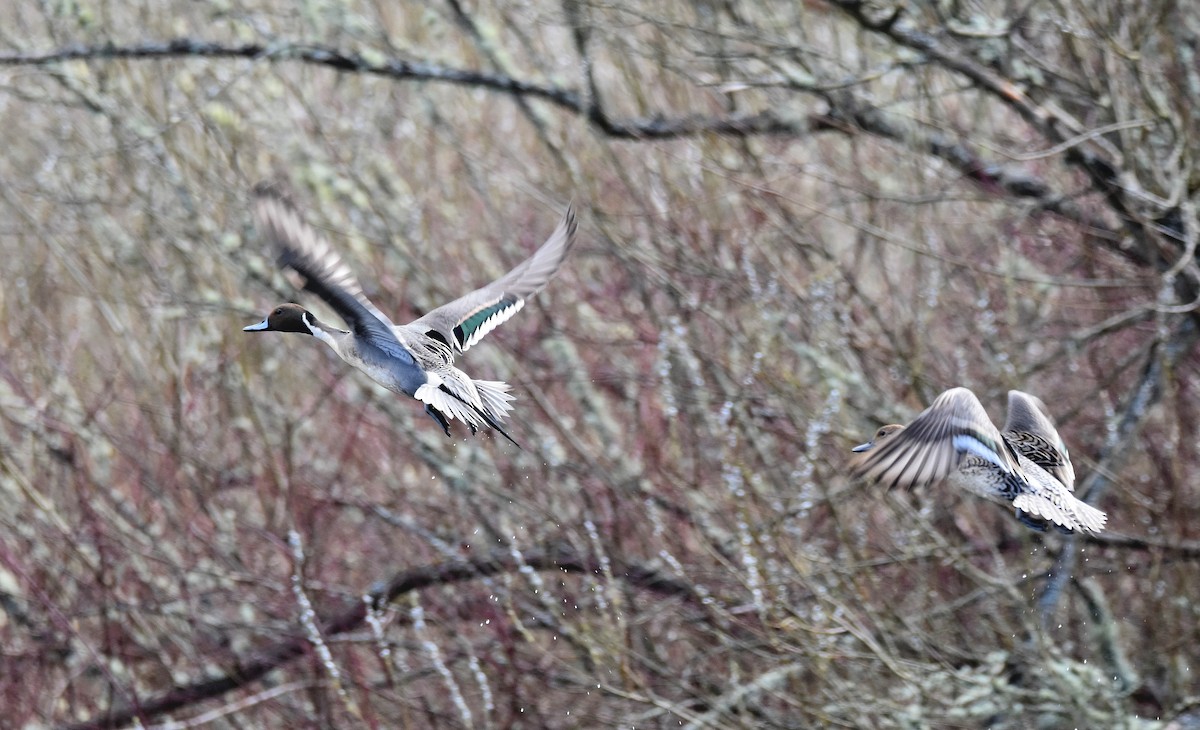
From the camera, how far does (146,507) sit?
26.8 feet

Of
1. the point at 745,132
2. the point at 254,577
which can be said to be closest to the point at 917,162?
the point at 745,132

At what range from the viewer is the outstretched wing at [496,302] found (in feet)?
16.5

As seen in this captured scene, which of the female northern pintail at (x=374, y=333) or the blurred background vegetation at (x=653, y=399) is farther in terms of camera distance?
the blurred background vegetation at (x=653, y=399)

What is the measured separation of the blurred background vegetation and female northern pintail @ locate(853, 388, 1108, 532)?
20.7 inches

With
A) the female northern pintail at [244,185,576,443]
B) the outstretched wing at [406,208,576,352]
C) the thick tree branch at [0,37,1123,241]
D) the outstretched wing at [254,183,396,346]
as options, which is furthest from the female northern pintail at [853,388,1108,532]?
the thick tree branch at [0,37,1123,241]

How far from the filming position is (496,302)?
205 inches

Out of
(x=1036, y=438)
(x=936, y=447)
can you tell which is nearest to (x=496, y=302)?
(x=936, y=447)

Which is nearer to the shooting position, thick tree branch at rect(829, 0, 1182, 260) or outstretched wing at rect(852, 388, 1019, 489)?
outstretched wing at rect(852, 388, 1019, 489)

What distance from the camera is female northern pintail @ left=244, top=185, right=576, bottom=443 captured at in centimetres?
397

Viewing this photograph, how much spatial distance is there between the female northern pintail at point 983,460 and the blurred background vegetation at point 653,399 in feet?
1.72

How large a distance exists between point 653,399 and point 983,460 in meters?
3.13

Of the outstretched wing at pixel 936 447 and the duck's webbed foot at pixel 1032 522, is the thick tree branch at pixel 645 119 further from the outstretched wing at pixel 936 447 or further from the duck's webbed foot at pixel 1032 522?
the outstretched wing at pixel 936 447

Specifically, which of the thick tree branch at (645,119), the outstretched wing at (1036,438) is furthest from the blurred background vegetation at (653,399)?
the outstretched wing at (1036,438)

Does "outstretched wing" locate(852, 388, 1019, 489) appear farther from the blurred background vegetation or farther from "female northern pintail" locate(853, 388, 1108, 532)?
the blurred background vegetation
